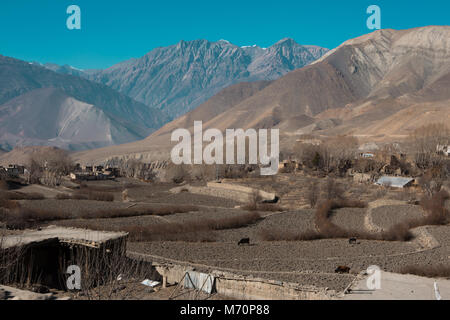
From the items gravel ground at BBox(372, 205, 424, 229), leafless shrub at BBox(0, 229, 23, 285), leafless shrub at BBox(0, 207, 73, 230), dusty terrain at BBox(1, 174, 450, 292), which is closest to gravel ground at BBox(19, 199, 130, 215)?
dusty terrain at BBox(1, 174, 450, 292)

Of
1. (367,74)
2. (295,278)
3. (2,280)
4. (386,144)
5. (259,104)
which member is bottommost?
(295,278)

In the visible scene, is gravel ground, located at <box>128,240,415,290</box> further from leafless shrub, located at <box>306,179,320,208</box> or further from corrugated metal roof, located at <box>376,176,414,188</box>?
corrugated metal roof, located at <box>376,176,414,188</box>

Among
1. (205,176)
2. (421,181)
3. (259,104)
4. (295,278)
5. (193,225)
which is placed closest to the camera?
(295,278)

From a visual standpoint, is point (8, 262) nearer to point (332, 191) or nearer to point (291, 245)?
point (291, 245)

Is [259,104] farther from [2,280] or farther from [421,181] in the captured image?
[2,280]

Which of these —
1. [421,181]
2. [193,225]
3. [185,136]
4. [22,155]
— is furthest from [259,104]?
[193,225]

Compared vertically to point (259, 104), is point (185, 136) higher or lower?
lower

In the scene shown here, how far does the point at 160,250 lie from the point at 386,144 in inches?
2622

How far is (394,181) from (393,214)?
17108 millimetres

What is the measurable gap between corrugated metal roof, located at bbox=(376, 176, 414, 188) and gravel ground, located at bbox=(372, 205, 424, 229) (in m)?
12.6

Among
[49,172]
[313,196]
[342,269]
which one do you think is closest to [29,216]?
[342,269]

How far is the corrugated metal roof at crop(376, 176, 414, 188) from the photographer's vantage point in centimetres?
4915

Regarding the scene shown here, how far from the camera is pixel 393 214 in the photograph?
3462cm

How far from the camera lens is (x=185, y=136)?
169750 mm
